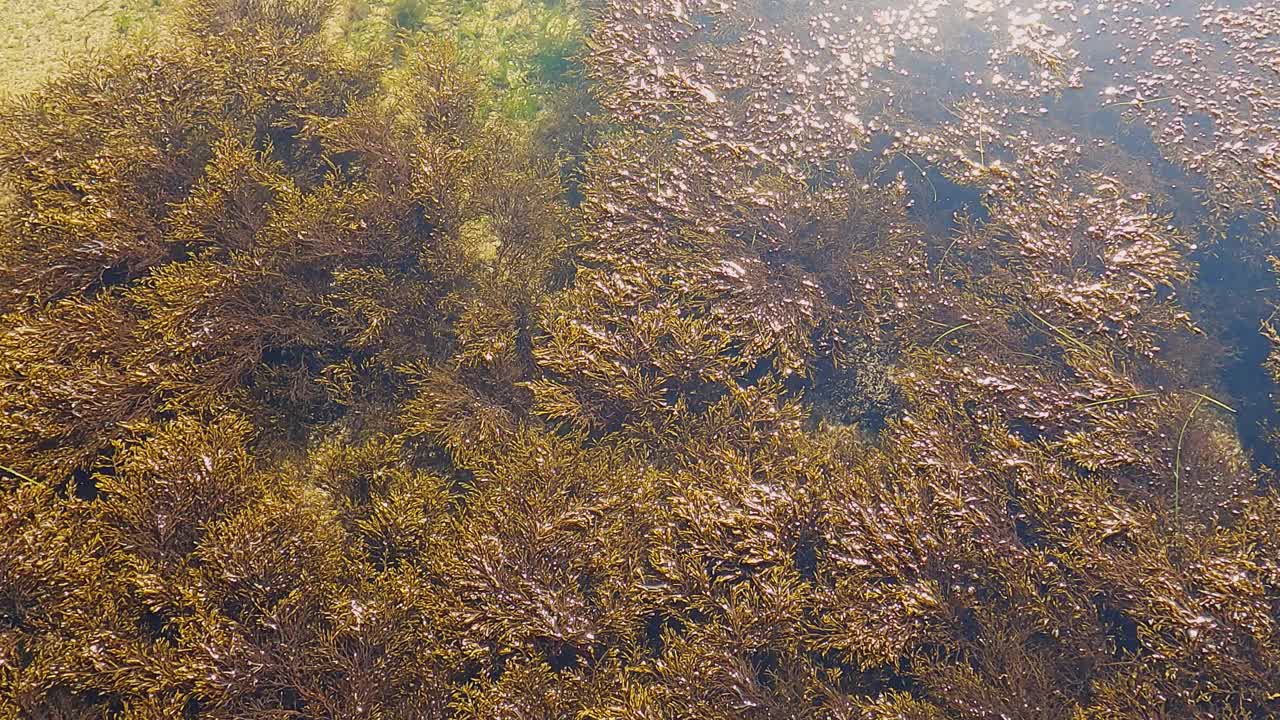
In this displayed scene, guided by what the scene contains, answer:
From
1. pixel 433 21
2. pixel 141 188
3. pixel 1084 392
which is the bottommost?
pixel 141 188

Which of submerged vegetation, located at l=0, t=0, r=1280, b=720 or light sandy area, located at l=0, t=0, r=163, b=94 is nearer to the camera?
submerged vegetation, located at l=0, t=0, r=1280, b=720

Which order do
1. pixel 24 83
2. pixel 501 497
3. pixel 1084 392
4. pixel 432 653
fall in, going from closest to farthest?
pixel 432 653, pixel 501 497, pixel 1084 392, pixel 24 83

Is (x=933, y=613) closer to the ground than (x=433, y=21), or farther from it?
closer to the ground

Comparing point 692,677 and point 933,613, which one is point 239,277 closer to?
point 692,677

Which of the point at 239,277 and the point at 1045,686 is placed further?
the point at 239,277

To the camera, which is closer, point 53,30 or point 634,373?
point 634,373

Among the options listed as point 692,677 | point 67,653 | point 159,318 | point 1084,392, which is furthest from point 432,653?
point 1084,392

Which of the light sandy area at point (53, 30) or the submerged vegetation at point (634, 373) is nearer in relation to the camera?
the submerged vegetation at point (634, 373)

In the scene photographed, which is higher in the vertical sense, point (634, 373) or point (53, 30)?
point (53, 30)
